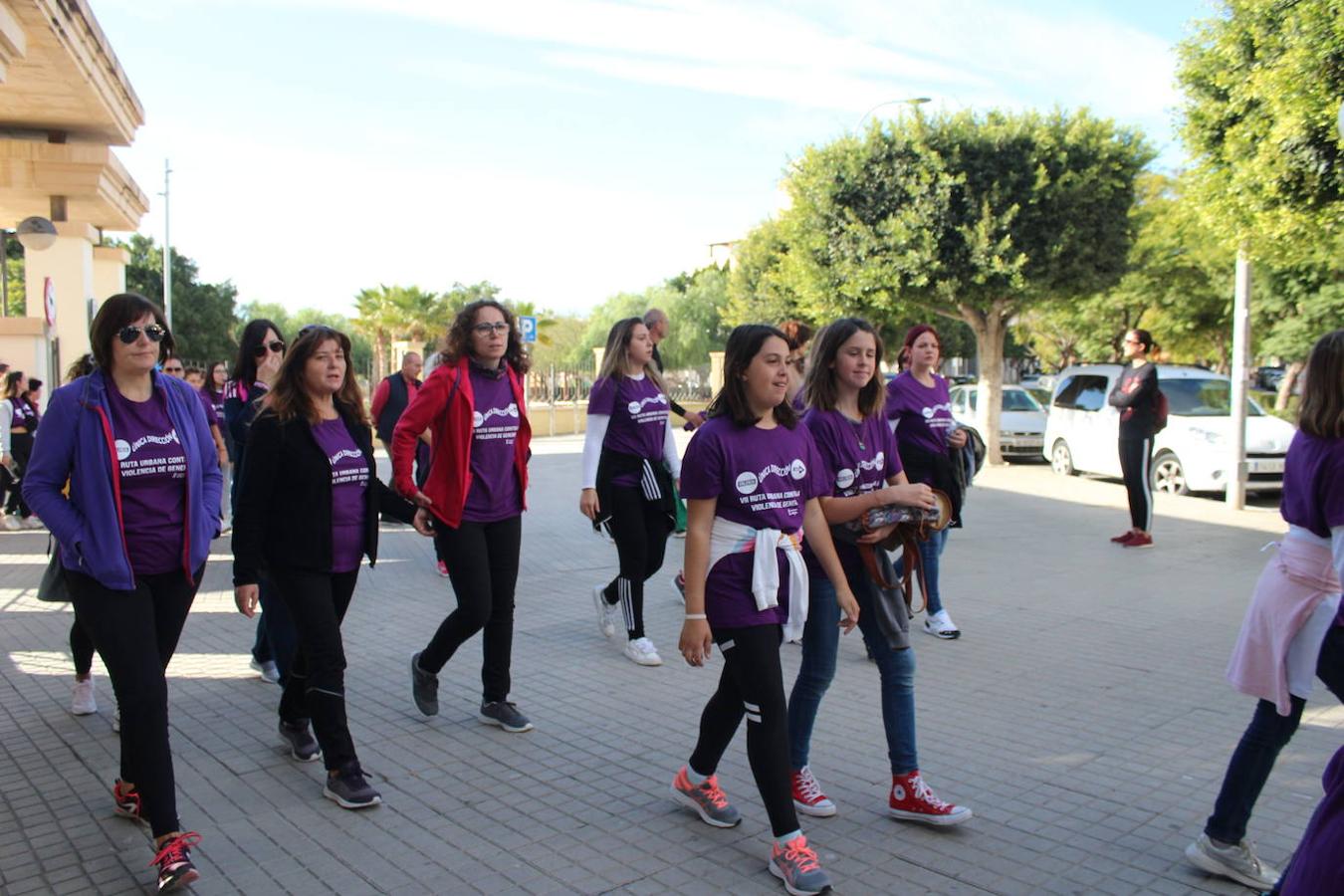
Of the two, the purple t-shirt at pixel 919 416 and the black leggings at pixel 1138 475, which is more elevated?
the purple t-shirt at pixel 919 416

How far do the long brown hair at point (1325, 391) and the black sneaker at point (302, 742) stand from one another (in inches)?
158

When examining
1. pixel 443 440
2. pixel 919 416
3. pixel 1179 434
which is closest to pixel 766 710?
pixel 443 440

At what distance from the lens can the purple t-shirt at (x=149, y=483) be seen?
147 inches

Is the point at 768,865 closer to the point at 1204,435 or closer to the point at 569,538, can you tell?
the point at 569,538

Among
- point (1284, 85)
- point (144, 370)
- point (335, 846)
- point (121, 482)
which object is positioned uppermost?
point (1284, 85)

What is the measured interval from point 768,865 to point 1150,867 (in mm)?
1300

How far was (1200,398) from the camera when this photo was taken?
1584 centimetres

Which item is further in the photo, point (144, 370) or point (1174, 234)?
point (1174, 234)

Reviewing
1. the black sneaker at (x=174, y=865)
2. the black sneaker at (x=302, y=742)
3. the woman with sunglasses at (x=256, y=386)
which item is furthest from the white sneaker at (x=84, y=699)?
the black sneaker at (x=174, y=865)

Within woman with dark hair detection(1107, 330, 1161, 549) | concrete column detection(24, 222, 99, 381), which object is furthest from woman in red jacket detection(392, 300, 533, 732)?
concrete column detection(24, 222, 99, 381)

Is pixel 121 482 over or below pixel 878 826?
over

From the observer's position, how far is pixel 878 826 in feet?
13.5

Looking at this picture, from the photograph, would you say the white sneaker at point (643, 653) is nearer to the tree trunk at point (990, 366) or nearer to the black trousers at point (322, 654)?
the black trousers at point (322, 654)

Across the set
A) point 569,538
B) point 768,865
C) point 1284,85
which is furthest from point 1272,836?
point 1284,85
